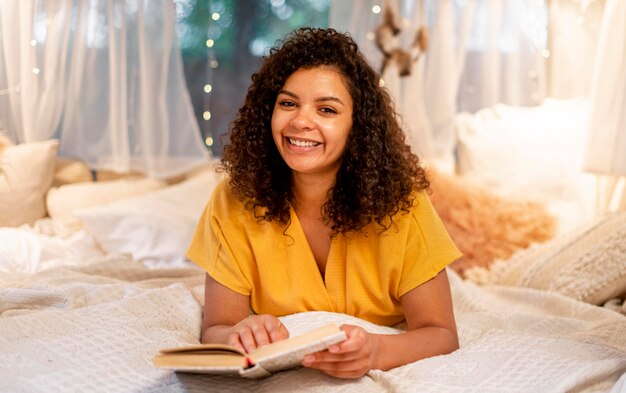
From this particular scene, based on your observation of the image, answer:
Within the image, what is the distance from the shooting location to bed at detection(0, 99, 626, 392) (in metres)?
1.28

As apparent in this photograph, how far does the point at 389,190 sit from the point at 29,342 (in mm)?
753

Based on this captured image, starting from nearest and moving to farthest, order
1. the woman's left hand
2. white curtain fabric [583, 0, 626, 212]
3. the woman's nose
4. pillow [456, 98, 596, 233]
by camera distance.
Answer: the woman's left hand
the woman's nose
white curtain fabric [583, 0, 626, 212]
pillow [456, 98, 596, 233]

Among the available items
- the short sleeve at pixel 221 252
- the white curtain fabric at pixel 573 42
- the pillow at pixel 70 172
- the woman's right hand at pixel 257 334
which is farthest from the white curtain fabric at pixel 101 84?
the white curtain fabric at pixel 573 42

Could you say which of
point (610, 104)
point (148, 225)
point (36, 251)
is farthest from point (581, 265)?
point (36, 251)

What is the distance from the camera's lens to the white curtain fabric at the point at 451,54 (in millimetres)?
2979

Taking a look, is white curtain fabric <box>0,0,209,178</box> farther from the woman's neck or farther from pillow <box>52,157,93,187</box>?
the woman's neck

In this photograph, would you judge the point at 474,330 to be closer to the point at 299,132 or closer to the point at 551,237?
the point at 299,132

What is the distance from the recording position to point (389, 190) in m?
1.52

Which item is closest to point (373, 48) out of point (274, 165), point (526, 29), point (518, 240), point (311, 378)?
point (526, 29)

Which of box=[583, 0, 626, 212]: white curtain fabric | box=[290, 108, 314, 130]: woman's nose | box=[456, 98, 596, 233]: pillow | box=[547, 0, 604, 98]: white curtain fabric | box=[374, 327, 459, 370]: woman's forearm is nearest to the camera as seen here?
box=[374, 327, 459, 370]: woman's forearm

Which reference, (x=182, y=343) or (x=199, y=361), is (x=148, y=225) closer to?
(x=182, y=343)

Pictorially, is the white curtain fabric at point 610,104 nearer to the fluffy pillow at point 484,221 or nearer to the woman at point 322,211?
the fluffy pillow at point 484,221

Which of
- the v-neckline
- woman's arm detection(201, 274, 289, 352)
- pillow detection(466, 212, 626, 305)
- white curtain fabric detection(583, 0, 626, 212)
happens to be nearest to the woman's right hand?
woman's arm detection(201, 274, 289, 352)

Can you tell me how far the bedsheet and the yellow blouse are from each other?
0.09m
